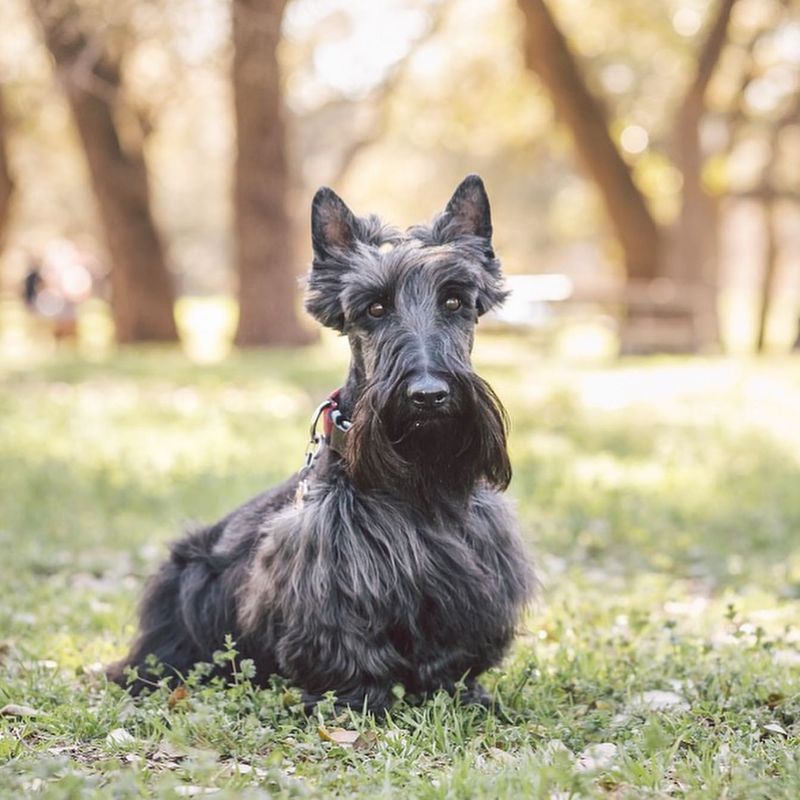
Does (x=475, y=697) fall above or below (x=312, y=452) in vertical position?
below

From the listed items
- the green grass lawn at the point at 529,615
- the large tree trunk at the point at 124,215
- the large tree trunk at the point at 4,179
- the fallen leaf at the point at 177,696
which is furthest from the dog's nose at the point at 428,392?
the large tree trunk at the point at 4,179

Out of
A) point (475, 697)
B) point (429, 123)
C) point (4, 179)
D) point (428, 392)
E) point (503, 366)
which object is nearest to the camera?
point (428, 392)

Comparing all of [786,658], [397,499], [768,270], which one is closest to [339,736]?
[397,499]

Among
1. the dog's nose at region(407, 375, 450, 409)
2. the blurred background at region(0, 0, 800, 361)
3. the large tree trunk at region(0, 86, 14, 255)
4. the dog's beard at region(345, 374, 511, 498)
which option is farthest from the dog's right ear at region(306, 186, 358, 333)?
the large tree trunk at region(0, 86, 14, 255)

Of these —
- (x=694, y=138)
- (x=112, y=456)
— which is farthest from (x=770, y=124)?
(x=112, y=456)

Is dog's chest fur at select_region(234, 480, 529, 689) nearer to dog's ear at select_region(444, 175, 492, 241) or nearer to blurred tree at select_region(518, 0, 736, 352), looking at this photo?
dog's ear at select_region(444, 175, 492, 241)

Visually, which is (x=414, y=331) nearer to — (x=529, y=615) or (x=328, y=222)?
(x=328, y=222)

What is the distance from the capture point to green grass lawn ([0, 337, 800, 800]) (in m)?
3.58

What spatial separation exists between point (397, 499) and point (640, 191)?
18.8 m

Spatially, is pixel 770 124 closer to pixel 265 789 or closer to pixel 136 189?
pixel 136 189

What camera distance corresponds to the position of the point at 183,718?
406 centimetres

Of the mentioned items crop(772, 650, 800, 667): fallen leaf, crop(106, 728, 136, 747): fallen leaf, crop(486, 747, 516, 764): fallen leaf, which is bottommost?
crop(772, 650, 800, 667): fallen leaf

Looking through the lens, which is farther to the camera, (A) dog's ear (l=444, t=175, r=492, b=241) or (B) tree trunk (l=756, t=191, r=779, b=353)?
(B) tree trunk (l=756, t=191, r=779, b=353)

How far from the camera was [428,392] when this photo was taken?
3.79m
